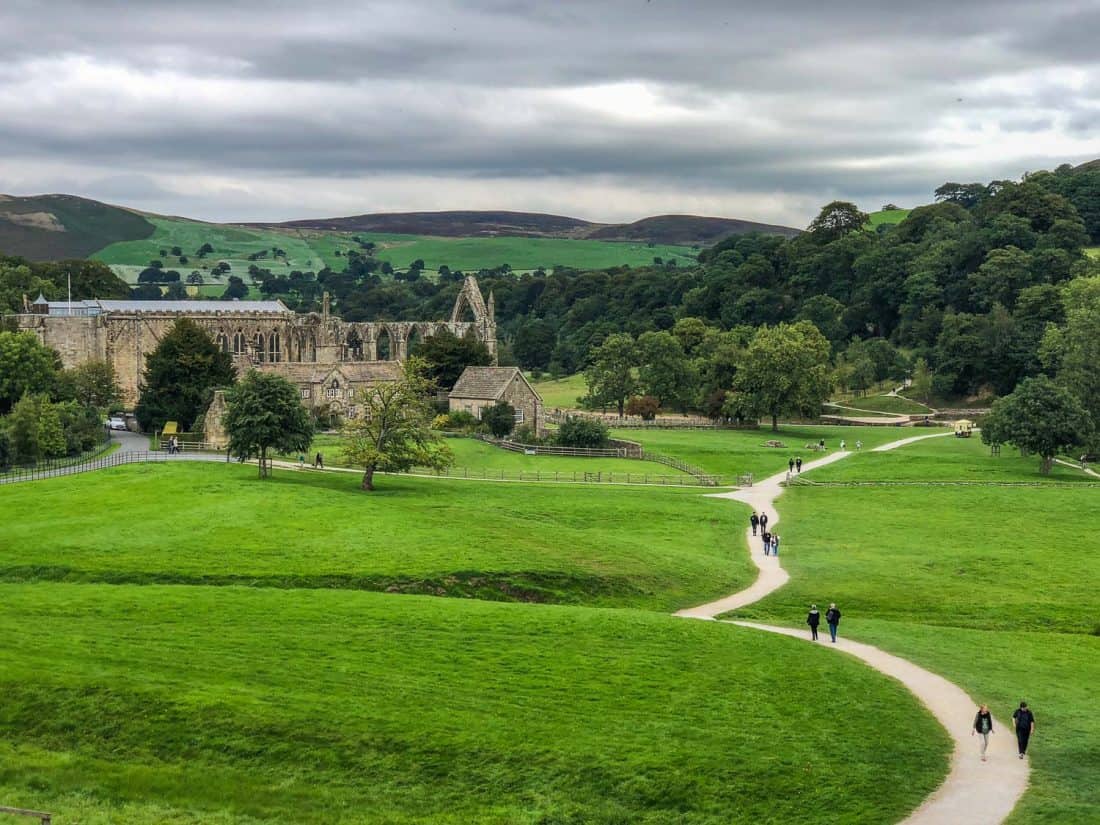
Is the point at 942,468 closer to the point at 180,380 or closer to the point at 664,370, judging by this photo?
the point at 664,370

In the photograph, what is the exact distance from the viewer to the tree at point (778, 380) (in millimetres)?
95250

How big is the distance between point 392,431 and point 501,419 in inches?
1020

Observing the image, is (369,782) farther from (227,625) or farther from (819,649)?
(819,649)

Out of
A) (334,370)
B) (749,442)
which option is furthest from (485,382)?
(749,442)

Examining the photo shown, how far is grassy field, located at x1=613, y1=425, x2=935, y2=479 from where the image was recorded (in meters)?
79.6

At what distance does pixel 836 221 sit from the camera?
561 ft

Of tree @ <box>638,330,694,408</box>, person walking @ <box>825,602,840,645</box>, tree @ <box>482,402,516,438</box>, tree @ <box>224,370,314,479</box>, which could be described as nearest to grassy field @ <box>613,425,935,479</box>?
tree @ <box>482,402,516,438</box>

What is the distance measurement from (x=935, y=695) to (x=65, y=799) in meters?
19.1

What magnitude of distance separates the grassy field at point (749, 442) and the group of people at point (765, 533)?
18594 millimetres

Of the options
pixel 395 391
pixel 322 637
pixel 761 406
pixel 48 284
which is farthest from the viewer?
pixel 48 284

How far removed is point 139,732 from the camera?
90.2 ft

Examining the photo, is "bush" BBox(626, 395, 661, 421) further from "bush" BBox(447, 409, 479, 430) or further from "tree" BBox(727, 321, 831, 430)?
"bush" BBox(447, 409, 479, 430)

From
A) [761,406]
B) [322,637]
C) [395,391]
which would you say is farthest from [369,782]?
[761,406]

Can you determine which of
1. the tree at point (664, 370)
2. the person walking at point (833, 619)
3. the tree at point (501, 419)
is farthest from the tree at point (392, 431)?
the tree at point (664, 370)
